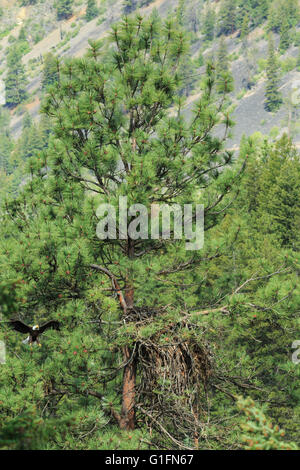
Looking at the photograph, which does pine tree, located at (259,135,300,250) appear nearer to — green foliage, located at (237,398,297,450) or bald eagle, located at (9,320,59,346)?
bald eagle, located at (9,320,59,346)

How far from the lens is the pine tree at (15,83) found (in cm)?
16762

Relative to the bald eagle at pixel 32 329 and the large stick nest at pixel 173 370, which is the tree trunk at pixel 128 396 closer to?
the large stick nest at pixel 173 370

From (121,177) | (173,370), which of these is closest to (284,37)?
(121,177)

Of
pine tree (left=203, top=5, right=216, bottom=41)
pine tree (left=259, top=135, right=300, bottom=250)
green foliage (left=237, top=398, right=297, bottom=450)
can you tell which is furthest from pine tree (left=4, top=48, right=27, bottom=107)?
green foliage (left=237, top=398, right=297, bottom=450)

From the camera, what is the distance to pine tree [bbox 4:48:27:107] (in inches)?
6599

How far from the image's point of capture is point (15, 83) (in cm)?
17025

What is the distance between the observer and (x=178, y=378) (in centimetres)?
712

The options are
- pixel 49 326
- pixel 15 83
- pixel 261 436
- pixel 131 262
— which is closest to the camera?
pixel 261 436

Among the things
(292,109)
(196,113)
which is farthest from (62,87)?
(292,109)

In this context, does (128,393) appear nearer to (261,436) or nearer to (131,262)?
(131,262)

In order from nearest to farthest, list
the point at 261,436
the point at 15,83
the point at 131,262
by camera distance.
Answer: the point at 261,436 < the point at 131,262 < the point at 15,83

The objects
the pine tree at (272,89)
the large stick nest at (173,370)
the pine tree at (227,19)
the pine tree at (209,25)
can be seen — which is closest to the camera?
the large stick nest at (173,370)

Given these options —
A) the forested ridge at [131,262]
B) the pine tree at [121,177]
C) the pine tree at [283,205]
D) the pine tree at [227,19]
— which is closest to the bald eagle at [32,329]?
the forested ridge at [131,262]
